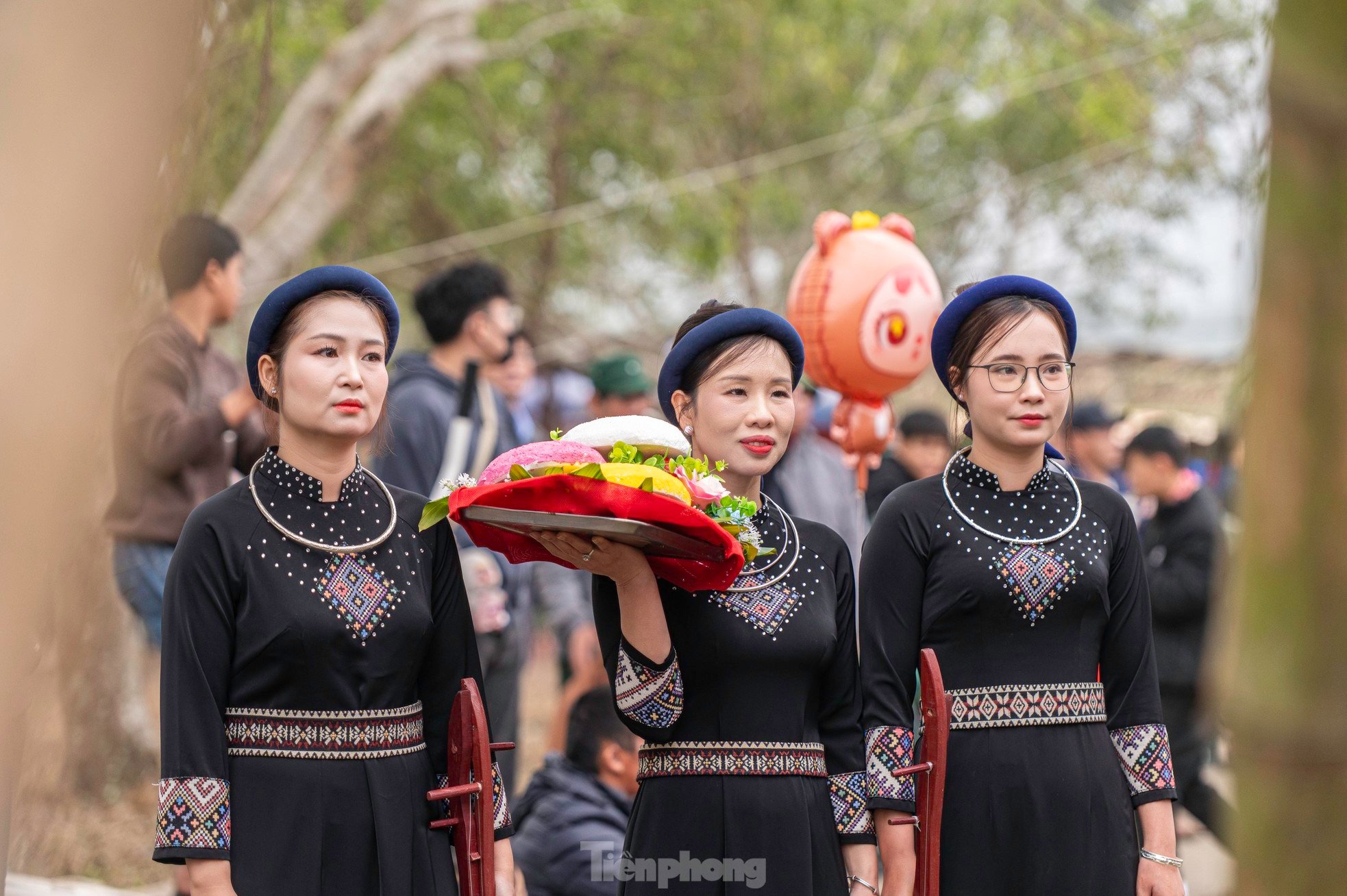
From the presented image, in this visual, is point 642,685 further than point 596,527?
Yes

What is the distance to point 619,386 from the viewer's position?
7.09 m

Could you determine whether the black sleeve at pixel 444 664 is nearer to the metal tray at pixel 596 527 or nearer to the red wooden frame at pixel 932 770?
the metal tray at pixel 596 527

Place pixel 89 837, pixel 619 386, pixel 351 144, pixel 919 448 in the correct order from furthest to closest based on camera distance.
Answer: pixel 351 144
pixel 619 386
pixel 919 448
pixel 89 837

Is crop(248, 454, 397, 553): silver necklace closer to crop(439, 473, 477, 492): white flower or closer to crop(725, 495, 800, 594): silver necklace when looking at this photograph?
crop(439, 473, 477, 492): white flower

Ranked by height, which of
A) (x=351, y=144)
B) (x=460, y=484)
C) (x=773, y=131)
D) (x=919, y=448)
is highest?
(x=773, y=131)

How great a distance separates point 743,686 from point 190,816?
1.09m

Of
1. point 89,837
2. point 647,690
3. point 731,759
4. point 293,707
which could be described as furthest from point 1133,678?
point 89,837

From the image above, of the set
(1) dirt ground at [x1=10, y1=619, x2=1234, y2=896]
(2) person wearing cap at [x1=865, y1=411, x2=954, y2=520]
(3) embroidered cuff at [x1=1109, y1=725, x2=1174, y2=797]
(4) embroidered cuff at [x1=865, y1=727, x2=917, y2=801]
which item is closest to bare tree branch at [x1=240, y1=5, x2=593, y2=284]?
A: (1) dirt ground at [x1=10, y1=619, x2=1234, y2=896]

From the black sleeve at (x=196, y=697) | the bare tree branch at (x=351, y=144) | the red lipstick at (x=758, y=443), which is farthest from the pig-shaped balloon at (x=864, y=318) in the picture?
the bare tree branch at (x=351, y=144)

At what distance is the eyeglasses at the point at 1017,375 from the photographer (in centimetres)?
317

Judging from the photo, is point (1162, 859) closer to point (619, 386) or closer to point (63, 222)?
point (63, 222)

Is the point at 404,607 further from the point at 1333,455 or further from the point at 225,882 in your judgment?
the point at 1333,455

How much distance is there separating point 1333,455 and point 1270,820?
0.24 meters

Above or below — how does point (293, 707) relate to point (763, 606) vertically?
below
